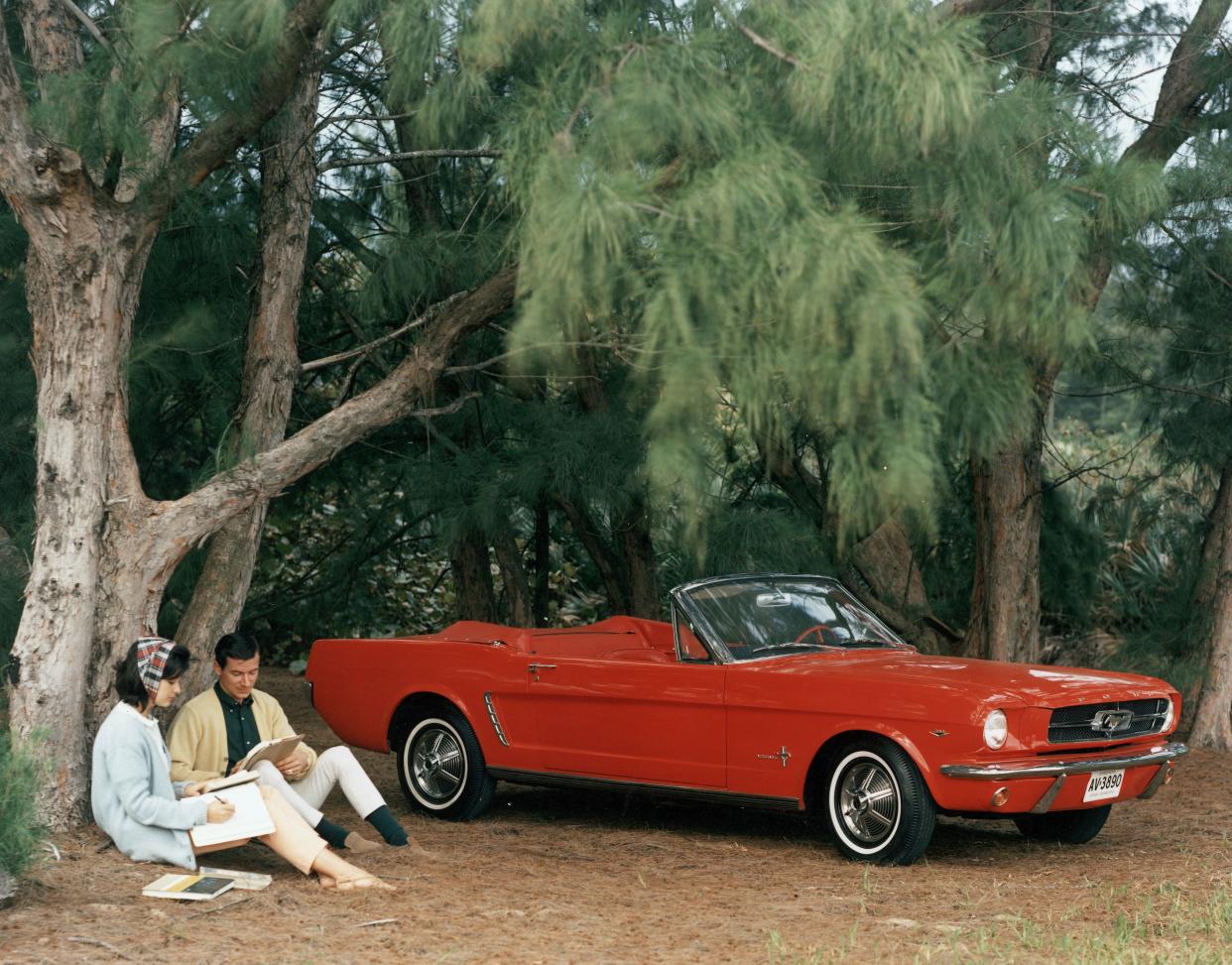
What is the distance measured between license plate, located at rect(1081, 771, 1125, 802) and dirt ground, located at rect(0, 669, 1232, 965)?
1.12 ft

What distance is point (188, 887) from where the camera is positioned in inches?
252

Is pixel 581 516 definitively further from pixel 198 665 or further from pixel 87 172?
pixel 87 172

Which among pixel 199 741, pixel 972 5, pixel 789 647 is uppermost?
pixel 972 5

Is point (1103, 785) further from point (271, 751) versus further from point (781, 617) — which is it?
point (271, 751)

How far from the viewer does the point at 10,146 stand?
7734 mm

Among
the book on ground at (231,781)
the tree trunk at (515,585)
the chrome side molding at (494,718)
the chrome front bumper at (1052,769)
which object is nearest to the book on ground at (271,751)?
the book on ground at (231,781)

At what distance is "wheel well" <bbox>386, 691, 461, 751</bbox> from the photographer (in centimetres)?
909

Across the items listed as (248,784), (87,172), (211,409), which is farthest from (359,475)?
(248,784)

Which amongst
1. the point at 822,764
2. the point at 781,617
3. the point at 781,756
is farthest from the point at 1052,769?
the point at 781,617

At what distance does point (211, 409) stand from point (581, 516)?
271 centimetres

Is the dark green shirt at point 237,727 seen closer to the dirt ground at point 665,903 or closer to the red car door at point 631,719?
the dirt ground at point 665,903

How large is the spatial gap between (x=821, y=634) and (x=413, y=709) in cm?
238

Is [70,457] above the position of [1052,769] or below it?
above

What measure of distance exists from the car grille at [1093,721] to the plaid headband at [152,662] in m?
3.87
